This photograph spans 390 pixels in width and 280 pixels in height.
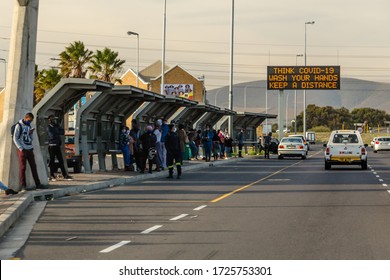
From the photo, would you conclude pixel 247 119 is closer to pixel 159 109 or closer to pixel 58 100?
pixel 159 109

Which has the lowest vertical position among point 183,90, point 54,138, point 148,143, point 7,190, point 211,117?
point 7,190

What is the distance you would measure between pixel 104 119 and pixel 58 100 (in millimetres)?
6049

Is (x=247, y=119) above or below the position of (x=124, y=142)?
above

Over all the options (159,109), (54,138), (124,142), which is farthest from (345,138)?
(54,138)

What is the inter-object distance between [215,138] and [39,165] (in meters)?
26.8

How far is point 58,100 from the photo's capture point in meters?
26.2

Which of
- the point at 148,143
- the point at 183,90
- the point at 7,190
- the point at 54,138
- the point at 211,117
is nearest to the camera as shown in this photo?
the point at 7,190

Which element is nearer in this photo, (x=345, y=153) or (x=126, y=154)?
(x=126, y=154)

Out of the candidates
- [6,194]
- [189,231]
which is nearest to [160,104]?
[6,194]

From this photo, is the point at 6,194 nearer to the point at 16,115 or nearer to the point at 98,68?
the point at 16,115

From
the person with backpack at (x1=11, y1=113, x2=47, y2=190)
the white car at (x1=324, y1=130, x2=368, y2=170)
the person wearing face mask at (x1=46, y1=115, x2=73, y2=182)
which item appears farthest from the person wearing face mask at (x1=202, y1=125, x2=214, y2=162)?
the person with backpack at (x1=11, y1=113, x2=47, y2=190)

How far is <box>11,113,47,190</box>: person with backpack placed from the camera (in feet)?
69.4

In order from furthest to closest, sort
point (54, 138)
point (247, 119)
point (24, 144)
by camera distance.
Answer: point (247, 119) → point (54, 138) → point (24, 144)

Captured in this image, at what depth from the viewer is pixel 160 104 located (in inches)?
1538
